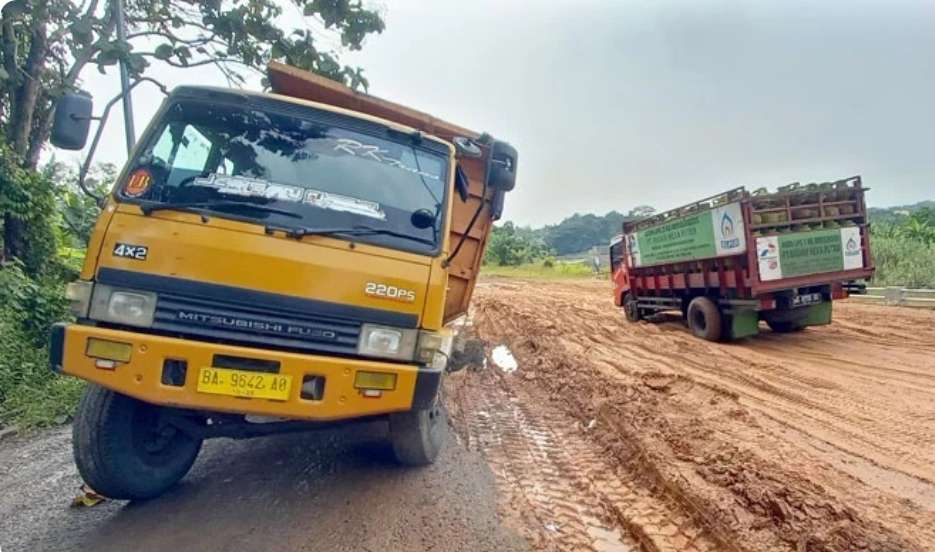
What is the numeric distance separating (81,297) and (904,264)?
63.9ft

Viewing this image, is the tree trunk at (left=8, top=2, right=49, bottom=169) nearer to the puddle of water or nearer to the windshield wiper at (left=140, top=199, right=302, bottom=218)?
the windshield wiper at (left=140, top=199, right=302, bottom=218)

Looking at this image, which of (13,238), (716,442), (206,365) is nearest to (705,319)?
(716,442)

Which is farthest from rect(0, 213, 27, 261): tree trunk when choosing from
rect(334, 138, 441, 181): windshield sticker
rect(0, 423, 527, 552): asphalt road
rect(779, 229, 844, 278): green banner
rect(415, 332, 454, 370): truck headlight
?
rect(779, 229, 844, 278): green banner

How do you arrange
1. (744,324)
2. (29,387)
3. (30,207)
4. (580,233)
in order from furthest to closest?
(580,233) → (744,324) → (30,207) → (29,387)

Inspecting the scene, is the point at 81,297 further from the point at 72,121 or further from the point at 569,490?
the point at 569,490

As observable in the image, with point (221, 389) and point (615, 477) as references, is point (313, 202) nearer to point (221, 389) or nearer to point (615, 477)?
point (221, 389)

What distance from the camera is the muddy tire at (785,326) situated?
372 inches

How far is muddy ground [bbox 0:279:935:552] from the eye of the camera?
3.03 meters

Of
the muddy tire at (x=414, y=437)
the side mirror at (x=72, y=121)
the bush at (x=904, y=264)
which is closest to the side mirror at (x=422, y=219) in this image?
the muddy tire at (x=414, y=437)

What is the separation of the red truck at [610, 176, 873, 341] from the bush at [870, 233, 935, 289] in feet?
22.5

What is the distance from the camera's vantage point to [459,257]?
5.53 m

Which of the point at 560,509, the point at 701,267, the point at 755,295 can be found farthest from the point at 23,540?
the point at 701,267

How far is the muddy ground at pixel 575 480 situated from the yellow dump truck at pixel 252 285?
39 centimetres

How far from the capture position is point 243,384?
2.87m
